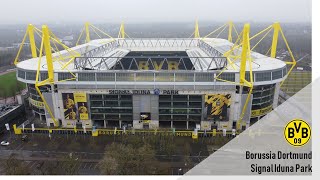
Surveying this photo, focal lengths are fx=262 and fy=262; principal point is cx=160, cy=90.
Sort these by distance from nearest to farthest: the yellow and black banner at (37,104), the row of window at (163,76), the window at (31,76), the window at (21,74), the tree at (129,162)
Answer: the tree at (129,162) → the row of window at (163,76) → the window at (31,76) → the window at (21,74) → the yellow and black banner at (37,104)

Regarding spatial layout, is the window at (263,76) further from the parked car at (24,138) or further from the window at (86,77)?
the parked car at (24,138)

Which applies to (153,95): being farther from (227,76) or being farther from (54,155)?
(54,155)

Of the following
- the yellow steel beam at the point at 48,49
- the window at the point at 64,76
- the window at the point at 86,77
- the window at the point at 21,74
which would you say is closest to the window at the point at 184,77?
the window at the point at 86,77

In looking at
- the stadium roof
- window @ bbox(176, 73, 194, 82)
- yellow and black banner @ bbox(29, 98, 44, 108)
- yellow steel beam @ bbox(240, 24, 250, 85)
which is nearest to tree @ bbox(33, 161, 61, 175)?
yellow and black banner @ bbox(29, 98, 44, 108)

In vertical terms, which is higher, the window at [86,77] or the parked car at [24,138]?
the window at [86,77]

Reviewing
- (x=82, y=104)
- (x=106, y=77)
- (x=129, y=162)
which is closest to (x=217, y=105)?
(x=106, y=77)

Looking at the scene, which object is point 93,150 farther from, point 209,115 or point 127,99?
point 209,115
